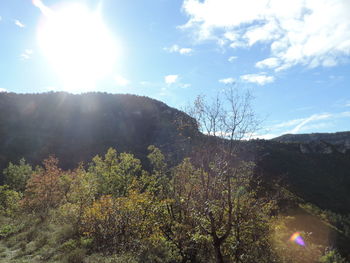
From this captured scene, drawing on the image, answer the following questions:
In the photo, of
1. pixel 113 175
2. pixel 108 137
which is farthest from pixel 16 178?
pixel 108 137

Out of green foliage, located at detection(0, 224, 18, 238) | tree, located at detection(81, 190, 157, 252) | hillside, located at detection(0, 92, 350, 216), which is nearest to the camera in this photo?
tree, located at detection(81, 190, 157, 252)

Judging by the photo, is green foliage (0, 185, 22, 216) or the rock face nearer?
green foliage (0, 185, 22, 216)

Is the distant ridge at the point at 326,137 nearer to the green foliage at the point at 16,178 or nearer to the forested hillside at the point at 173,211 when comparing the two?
the green foliage at the point at 16,178

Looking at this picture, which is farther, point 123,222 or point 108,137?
point 108,137

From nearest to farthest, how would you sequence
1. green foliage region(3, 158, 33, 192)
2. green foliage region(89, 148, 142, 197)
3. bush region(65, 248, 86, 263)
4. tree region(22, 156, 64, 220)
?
bush region(65, 248, 86, 263), tree region(22, 156, 64, 220), green foliage region(89, 148, 142, 197), green foliage region(3, 158, 33, 192)

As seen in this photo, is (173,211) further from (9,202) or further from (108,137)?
(108,137)

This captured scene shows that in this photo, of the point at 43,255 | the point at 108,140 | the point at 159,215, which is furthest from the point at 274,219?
the point at 108,140

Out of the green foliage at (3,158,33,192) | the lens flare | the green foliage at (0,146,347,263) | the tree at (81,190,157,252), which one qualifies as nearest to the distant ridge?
the green foliage at (3,158,33,192)

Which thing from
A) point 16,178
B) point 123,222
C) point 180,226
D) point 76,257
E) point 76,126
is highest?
point 76,126

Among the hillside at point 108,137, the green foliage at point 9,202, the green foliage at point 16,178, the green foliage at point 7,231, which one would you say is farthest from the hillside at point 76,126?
the green foliage at point 7,231

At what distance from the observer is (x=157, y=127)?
99375mm

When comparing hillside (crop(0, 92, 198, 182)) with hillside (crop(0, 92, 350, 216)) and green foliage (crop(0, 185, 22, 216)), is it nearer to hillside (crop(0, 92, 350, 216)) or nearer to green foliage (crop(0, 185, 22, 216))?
hillside (crop(0, 92, 350, 216))

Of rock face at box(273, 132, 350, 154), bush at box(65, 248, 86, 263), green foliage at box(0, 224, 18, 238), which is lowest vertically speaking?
green foliage at box(0, 224, 18, 238)

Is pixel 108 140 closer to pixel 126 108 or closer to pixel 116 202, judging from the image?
pixel 126 108
